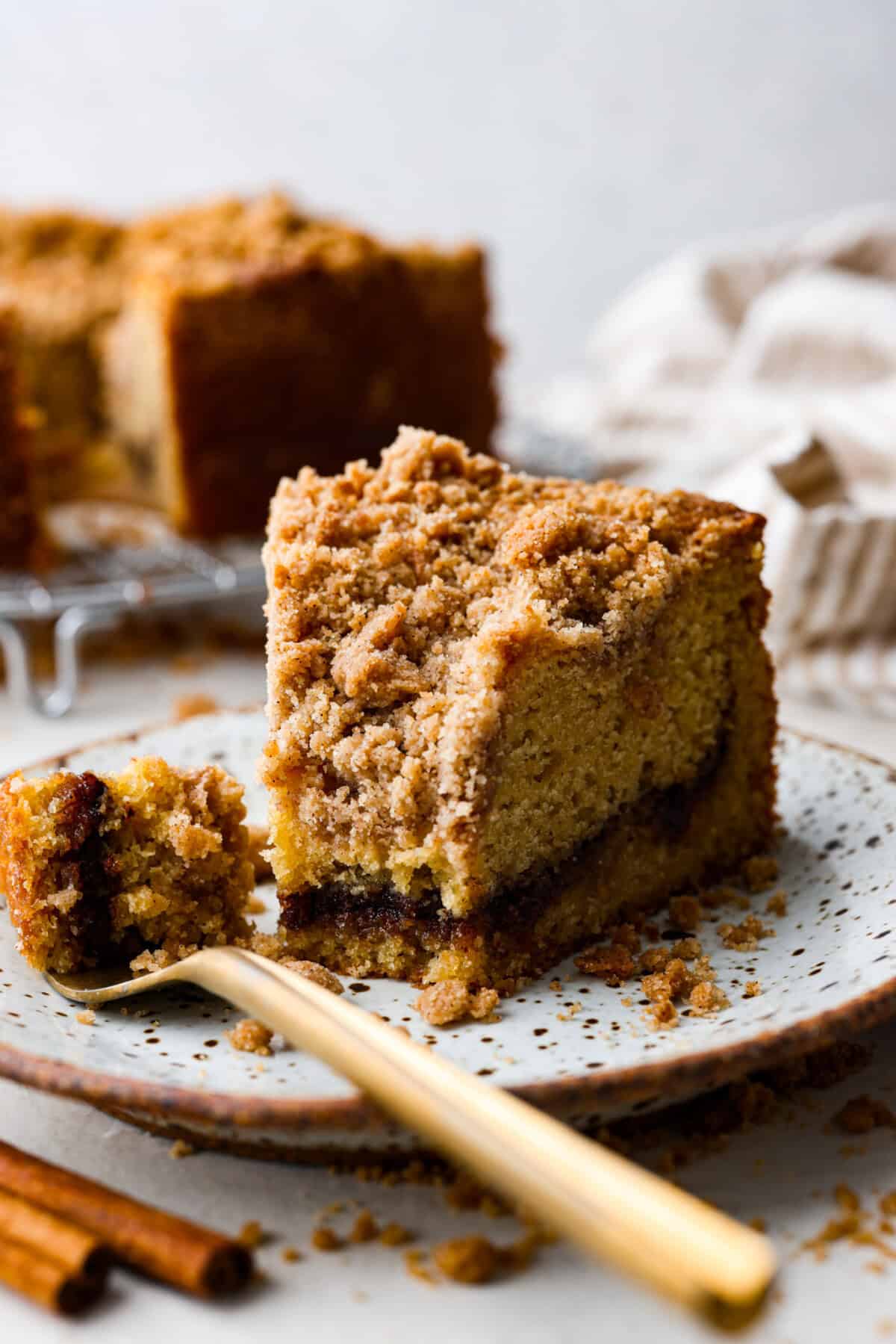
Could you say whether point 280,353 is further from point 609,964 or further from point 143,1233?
point 143,1233

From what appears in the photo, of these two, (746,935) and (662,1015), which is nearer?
(662,1015)

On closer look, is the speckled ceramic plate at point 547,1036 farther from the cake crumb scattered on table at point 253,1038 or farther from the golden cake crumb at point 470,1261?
the golden cake crumb at point 470,1261

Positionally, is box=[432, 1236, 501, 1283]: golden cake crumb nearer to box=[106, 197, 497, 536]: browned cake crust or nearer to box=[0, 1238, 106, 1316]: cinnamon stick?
box=[0, 1238, 106, 1316]: cinnamon stick

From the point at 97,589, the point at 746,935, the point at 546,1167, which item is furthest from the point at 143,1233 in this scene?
the point at 97,589

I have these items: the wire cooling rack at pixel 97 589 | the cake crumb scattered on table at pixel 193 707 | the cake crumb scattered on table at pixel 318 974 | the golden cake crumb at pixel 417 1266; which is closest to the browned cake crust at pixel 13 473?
the wire cooling rack at pixel 97 589

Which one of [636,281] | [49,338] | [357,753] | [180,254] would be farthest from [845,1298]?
[636,281]
